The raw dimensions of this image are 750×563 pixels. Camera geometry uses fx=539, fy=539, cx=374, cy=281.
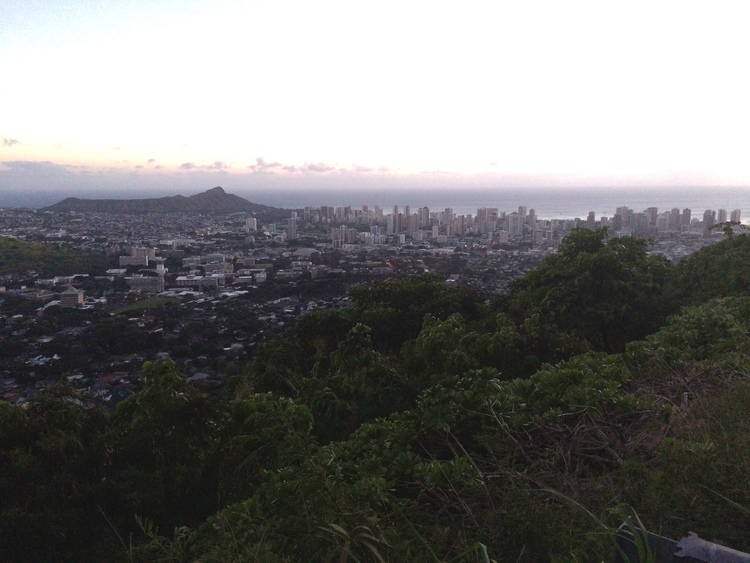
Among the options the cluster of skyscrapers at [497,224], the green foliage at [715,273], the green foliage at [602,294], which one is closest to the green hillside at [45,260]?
the cluster of skyscrapers at [497,224]

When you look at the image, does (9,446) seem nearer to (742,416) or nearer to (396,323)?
(742,416)

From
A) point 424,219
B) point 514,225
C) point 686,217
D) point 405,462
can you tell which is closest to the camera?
point 405,462

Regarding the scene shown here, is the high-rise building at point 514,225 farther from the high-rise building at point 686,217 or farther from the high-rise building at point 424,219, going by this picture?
the high-rise building at point 686,217

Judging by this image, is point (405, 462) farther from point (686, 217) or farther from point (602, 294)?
point (686, 217)

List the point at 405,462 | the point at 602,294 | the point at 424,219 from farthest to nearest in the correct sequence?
the point at 424,219
the point at 602,294
the point at 405,462

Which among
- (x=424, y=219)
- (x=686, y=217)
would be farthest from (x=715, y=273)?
(x=424, y=219)

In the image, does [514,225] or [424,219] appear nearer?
[514,225]
